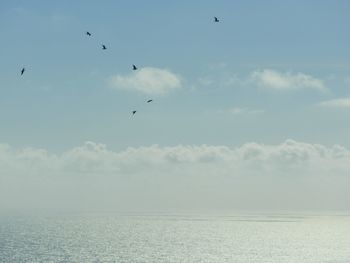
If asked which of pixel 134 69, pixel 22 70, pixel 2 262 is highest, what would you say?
pixel 134 69

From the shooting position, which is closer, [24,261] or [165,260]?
[24,261]

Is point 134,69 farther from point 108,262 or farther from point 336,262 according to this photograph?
point 336,262

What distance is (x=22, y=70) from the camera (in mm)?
60000

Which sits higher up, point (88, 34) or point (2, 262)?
point (88, 34)

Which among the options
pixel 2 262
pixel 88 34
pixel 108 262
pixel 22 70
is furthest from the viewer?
pixel 108 262

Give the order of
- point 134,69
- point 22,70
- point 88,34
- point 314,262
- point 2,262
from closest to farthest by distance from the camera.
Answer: point 22,70
point 88,34
point 134,69
point 2,262
point 314,262

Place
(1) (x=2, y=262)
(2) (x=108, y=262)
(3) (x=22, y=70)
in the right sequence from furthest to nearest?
(2) (x=108, y=262), (1) (x=2, y=262), (3) (x=22, y=70)

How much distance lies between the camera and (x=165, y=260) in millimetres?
196875

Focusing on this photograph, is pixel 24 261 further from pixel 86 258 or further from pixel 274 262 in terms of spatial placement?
pixel 274 262

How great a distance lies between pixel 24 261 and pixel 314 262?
107337mm

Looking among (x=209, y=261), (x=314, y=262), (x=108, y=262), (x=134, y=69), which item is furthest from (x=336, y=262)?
(x=134, y=69)

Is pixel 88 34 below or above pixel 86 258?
above

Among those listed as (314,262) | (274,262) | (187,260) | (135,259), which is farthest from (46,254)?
(314,262)

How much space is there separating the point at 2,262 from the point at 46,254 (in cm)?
2706
